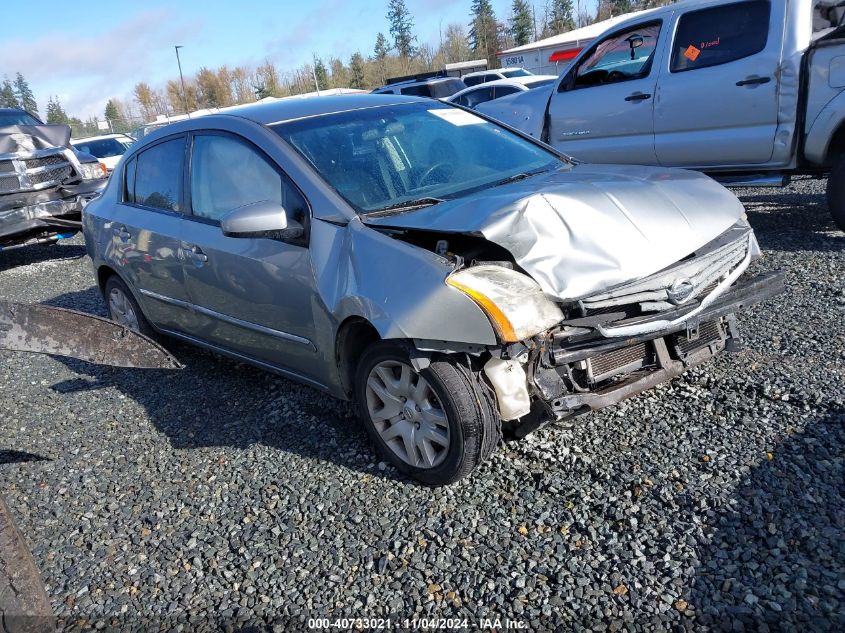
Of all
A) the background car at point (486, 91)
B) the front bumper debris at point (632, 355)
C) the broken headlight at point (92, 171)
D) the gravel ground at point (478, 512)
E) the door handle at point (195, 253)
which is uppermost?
the background car at point (486, 91)

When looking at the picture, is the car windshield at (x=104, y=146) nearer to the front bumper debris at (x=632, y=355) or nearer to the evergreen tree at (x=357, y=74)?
the front bumper debris at (x=632, y=355)

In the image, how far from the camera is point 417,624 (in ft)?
7.97

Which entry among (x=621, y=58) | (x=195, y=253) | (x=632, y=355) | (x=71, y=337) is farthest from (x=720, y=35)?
(x=71, y=337)

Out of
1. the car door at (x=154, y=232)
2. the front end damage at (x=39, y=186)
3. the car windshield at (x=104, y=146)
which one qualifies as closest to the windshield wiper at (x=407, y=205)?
the car door at (x=154, y=232)

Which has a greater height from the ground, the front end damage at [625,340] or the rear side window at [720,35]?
the rear side window at [720,35]

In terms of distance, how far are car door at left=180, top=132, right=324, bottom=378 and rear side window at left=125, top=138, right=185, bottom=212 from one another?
20cm

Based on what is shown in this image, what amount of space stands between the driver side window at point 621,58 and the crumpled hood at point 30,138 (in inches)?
282

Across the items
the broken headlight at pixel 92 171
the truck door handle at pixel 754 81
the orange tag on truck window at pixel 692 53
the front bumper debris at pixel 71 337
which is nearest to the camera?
the front bumper debris at pixel 71 337

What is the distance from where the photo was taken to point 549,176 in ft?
12.3

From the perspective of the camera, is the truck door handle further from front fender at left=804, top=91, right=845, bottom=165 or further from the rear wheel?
the rear wheel

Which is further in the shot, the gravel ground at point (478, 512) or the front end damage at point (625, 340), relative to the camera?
the front end damage at point (625, 340)

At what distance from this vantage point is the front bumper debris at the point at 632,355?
2893 millimetres

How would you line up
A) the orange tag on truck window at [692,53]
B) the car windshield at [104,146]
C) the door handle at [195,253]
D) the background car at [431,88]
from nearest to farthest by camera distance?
the door handle at [195,253]
the orange tag on truck window at [692,53]
the car windshield at [104,146]
the background car at [431,88]

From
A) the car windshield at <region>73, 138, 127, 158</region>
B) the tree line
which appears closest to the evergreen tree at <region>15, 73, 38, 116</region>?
the tree line
